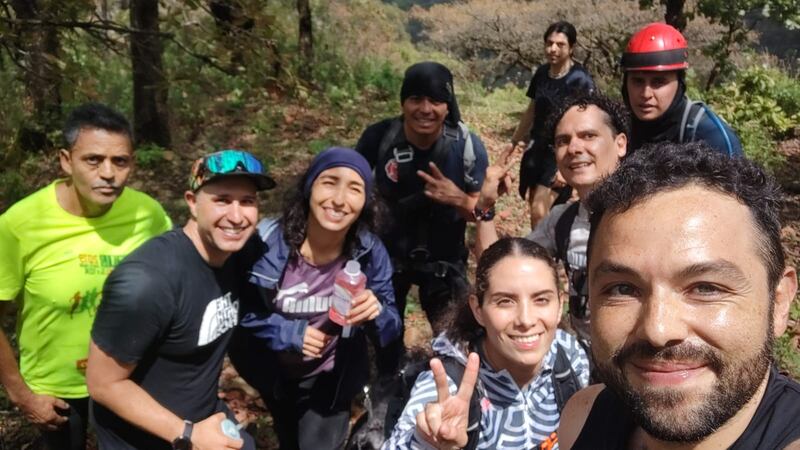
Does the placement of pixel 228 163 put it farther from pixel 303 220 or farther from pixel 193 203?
pixel 303 220

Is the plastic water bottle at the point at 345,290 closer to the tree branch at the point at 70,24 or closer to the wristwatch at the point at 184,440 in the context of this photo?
the wristwatch at the point at 184,440

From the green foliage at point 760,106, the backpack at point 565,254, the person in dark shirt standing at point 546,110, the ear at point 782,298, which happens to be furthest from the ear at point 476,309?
the green foliage at point 760,106

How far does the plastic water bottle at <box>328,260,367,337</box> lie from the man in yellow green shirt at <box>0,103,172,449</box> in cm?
99

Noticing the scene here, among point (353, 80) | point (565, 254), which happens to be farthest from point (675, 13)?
point (353, 80)

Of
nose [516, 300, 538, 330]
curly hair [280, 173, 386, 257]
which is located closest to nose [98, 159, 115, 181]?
curly hair [280, 173, 386, 257]

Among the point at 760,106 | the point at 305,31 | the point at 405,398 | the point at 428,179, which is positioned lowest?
the point at 405,398

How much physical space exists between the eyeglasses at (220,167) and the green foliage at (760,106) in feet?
25.2

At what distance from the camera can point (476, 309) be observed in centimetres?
246

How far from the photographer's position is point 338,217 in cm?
283

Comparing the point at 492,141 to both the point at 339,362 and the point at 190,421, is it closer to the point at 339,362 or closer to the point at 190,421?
the point at 339,362

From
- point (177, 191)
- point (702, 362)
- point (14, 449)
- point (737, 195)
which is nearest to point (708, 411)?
point (702, 362)

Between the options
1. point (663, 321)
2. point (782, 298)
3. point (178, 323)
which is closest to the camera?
point (663, 321)

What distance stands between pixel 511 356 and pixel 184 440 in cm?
129

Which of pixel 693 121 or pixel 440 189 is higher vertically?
pixel 693 121
